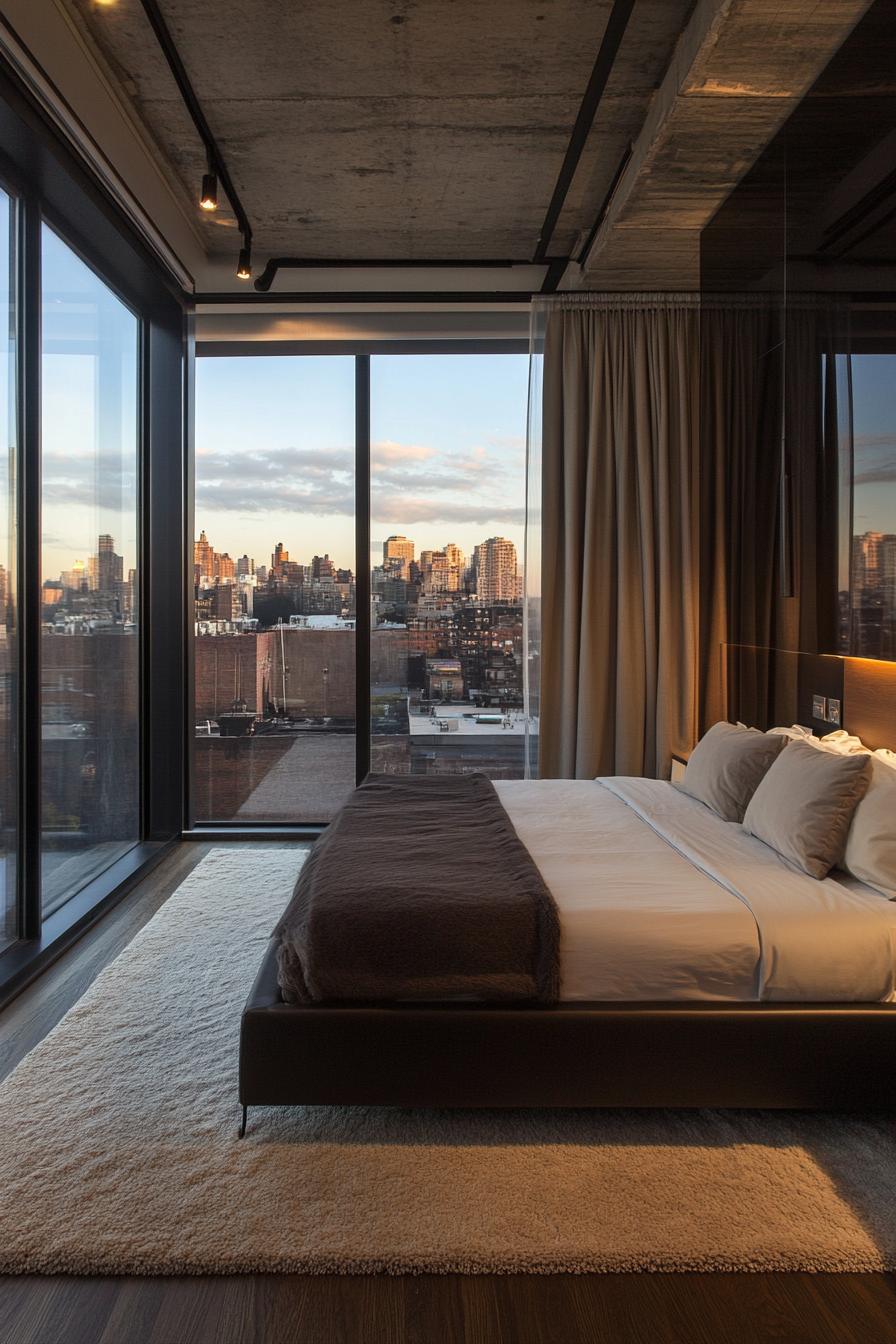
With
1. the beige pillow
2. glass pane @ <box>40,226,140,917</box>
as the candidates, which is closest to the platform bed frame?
the beige pillow

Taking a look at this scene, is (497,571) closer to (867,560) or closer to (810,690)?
(810,690)

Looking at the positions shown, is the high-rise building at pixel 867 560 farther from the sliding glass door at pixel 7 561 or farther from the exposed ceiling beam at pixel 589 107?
the sliding glass door at pixel 7 561

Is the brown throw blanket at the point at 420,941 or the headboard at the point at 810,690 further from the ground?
the headboard at the point at 810,690

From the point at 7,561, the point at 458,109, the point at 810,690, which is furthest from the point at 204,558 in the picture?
the point at 810,690

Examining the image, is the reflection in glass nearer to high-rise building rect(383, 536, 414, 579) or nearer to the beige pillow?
the beige pillow

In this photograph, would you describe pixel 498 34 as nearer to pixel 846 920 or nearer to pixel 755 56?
pixel 755 56

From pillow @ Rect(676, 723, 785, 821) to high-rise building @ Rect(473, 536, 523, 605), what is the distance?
1.87m

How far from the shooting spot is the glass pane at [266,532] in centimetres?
489

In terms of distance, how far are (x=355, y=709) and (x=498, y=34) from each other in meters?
3.15

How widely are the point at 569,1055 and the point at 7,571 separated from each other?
2331 mm

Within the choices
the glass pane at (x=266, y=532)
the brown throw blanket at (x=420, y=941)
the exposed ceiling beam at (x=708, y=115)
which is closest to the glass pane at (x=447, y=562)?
the glass pane at (x=266, y=532)

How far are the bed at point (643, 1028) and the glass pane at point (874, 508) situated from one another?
0.95 meters

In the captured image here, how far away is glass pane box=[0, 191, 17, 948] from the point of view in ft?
9.68

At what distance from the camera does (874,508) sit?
2.72m
